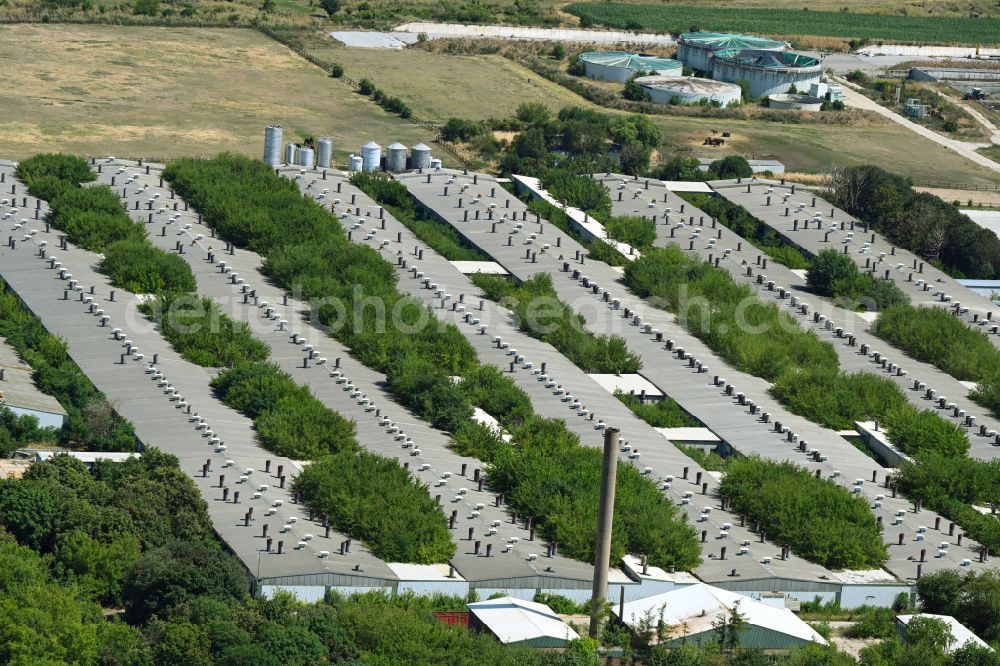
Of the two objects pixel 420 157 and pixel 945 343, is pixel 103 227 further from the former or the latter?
pixel 945 343

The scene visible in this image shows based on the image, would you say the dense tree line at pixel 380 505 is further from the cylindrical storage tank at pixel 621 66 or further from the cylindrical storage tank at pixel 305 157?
the cylindrical storage tank at pixel 621 66

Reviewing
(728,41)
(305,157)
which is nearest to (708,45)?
(728,41)

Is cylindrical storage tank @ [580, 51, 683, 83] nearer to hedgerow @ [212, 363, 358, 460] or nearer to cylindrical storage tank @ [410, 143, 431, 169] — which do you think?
cylindrical storage tank @ [410, 143, 431, 169]

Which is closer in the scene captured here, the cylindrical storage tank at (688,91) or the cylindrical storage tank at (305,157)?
the cylindrical storage tank at (305,157)

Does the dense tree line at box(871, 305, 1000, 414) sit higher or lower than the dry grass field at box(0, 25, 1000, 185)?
higher

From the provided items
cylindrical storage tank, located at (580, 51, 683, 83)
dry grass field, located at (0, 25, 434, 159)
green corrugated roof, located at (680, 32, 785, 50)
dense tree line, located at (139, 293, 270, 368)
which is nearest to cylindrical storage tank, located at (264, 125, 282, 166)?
dry grass field, located at (0, 25, 434, 159)

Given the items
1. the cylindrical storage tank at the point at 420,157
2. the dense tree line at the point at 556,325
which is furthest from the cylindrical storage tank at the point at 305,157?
the dense tree line at the point at 556,325

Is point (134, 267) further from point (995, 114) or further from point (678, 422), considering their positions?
point (995, 114)
